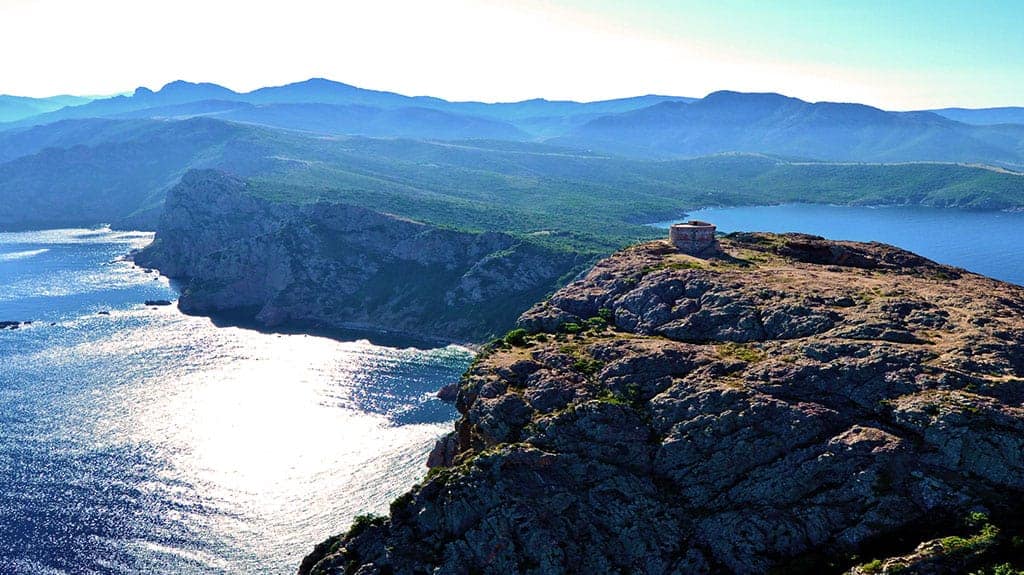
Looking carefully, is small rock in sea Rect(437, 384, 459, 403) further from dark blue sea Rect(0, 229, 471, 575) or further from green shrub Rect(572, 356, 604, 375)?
green shrub Rect(572, 356, 604, 375)

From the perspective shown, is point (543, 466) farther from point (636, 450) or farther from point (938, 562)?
point (938, 562)

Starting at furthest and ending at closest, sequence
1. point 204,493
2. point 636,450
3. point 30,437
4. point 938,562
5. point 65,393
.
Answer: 1. point 65,393
2. point 30,437
3. point 204,493
4. point 636,450
5. point 938,562

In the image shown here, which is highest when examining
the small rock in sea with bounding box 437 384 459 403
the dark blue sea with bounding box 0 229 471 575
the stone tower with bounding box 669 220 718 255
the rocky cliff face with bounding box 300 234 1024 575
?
the stone tower with bounding box 669 220 718 255

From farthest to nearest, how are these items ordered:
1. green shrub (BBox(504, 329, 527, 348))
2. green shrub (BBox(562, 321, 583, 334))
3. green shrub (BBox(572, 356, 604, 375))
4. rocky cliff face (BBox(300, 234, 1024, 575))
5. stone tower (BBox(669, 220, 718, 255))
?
stone tower (BBox(669, 220, 718, 255))
green shrub (BBox(504, 329, 527, 348))
green shrub (BBox(562, 321, 583, 334))
green shrub (BBox(572, 356, 604, 375))
rocky cliff face (BBox(300, 234, 1024, 575))

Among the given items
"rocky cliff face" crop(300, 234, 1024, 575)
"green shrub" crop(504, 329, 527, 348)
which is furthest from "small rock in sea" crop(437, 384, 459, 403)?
"rocky cliff face" crop(300, 234, 1024, 575)

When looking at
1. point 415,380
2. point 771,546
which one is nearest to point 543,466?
point 771,546

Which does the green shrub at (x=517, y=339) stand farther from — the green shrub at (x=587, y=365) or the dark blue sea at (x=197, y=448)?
the dark blue sea at (x=197, y=448)

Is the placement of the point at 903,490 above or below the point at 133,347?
above
